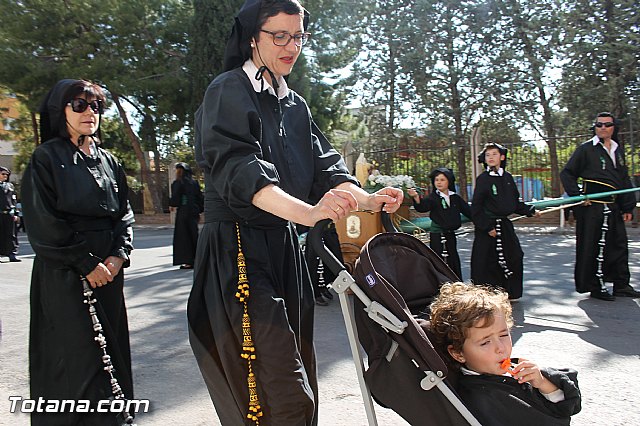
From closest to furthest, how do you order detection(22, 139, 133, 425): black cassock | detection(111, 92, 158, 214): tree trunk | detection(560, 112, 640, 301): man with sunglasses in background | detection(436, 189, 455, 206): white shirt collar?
1. detection(22, 139, 133, 425): black cassock
2. detection(560, 112, 640, 301): man with sunglasses in background
3. detection(436, 189, 455, 206): white shirt collar
4. detection(111, 92, 158, 214): tree trunk

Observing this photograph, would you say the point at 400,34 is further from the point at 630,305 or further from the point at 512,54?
the point at 630,305

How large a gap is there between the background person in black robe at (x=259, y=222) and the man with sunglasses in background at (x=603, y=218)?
523cm

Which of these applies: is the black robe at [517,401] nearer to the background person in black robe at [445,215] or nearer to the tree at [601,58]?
the background person in black robe at [445,215]

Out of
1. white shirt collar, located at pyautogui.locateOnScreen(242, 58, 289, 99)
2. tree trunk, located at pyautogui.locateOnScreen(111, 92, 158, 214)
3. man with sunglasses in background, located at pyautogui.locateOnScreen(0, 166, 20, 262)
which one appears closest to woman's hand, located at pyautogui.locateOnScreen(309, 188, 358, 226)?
white shirt collar, located at pyautogui.locateOnScreen(242, 58, 289, 99)

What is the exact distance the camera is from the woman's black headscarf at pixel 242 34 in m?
2.45

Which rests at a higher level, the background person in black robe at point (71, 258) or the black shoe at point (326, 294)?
the background person in black robe at point (71, 258)

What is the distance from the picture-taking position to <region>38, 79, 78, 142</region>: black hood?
3.21 meters

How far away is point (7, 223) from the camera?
13.5m

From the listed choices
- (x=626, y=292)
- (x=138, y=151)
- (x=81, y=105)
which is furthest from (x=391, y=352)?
(x=138, y=151)

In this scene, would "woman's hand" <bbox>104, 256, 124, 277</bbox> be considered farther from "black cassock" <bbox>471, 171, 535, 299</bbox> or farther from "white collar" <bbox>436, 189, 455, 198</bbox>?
"white collar" <bbox>436, 189, 455, 198</bbox>

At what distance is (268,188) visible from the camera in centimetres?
212

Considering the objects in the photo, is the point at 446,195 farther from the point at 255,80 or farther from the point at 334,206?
the point at 334,206

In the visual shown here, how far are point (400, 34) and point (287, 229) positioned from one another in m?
19.3

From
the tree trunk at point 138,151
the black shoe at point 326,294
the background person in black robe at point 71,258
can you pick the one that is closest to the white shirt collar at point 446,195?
the black shoe at point 326,294
